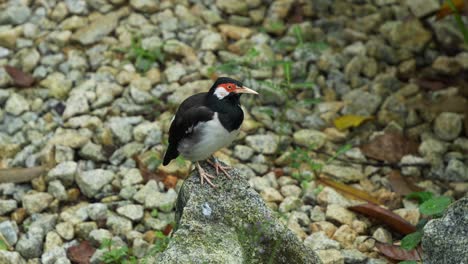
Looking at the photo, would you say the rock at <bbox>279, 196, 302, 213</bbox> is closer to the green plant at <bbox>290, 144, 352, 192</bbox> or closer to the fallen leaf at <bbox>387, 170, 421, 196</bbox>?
the green plant at <bbox>290, 144, 352, 192</bbox>

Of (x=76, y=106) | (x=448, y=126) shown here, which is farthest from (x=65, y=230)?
(x=448, y=126)

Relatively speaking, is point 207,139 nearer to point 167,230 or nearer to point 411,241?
point 167,230

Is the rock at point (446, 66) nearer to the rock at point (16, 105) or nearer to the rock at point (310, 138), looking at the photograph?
the rock at point (310, 138)

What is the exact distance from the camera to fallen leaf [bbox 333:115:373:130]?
6016 millimetres

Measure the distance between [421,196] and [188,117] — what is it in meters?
1.78

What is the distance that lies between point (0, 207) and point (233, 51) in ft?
7.83

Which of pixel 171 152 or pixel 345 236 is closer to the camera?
pixel 171 152

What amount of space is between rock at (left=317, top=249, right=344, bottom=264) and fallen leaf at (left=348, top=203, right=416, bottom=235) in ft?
1.60

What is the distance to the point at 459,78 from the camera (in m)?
6.50

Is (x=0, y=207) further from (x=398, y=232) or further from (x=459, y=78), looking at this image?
(x=459, y=78)

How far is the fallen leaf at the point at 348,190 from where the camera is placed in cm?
540

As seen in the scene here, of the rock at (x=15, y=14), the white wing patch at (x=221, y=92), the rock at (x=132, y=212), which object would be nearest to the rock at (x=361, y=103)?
the rock at (x=132, y=212)

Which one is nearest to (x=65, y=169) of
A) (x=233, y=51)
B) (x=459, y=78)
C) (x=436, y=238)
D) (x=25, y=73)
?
(x=25, y=73)

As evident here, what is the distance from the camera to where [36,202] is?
5.20m
